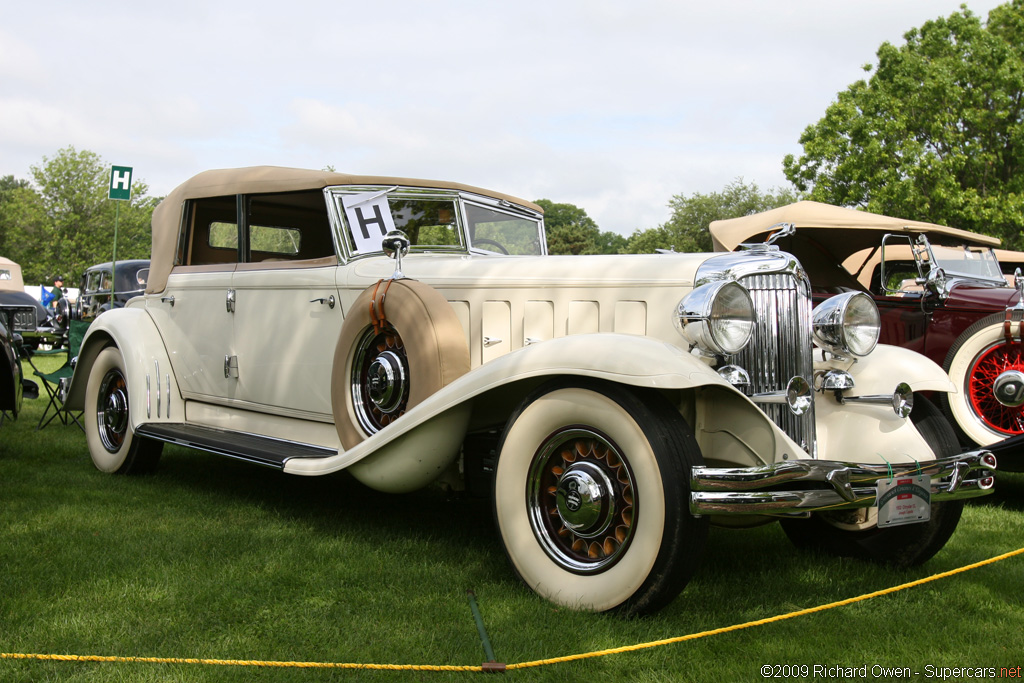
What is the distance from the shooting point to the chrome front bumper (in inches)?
103

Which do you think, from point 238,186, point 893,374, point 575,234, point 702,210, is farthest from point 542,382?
point 575,234

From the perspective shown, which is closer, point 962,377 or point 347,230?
point 347,230

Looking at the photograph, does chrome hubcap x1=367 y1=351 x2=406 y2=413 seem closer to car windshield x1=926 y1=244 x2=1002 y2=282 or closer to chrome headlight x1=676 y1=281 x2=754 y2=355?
chrome headlight x1=676 y1=281 x2=754 y2=355

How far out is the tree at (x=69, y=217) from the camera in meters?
36.5

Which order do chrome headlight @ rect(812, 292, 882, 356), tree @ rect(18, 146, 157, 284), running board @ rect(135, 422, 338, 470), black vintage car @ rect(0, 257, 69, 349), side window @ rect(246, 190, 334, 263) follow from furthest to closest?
1. tree @ rect(18, 146, 157, 284)
2. black vintage car @ rect(0, 257, 69, 349)
3. side window @ rect(246, 190, 334, 263)
4. running board @ rect(135, 422, 338, 470)
5. chrome headlight @ rect(812, 292, 882, 356)

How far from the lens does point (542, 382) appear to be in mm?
3381

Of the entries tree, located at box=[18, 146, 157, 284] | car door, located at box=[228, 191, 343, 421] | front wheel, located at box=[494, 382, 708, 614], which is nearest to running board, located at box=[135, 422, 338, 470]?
car door, located at box=[228, 191, 343, 421]

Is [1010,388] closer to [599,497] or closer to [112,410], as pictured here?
[599,497]

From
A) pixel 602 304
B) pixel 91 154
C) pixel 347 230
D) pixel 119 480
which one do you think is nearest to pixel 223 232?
pixel 347 230

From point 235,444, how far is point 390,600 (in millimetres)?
1773

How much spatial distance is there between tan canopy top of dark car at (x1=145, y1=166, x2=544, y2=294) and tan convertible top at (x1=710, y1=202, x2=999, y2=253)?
247 cm

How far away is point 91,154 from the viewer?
3716 cm

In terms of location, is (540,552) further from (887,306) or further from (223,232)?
(887,306)

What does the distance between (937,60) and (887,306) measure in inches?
636
